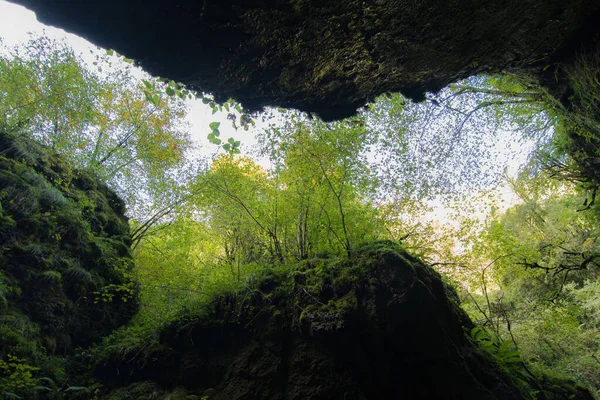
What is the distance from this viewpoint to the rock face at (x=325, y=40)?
2.63 m

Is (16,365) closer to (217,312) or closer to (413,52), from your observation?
(217,312)

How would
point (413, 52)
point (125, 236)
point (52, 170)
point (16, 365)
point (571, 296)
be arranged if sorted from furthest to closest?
point (571, 296) < point (125, 236) < point (52, 170) < point (16, 365) < point (413, 52)

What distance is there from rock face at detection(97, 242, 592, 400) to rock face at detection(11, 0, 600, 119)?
9.05ft

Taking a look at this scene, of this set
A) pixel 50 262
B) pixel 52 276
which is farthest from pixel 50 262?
pixel 52 276

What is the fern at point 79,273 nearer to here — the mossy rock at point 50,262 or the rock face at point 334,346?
the mossy rock at point 50,262

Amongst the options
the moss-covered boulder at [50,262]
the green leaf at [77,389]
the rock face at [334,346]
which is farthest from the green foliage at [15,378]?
the rock face at [334,346]

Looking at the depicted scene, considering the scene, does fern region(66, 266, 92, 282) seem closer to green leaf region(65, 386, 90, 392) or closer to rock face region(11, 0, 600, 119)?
green leaf region(65, 386, 90, 392)

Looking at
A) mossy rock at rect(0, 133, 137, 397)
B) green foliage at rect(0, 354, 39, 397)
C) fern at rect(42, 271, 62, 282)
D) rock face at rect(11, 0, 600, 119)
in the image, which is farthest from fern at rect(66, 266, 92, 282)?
rock face at rect(11, 0, 600, 119)

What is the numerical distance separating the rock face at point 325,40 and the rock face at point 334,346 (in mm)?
2758

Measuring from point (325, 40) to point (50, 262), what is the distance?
24.0 ft

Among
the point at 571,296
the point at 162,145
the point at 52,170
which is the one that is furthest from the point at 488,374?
the point at 162,145

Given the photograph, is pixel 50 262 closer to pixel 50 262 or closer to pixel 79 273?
pixel 50 262

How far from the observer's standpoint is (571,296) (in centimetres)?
1034

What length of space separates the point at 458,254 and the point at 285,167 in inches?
218
